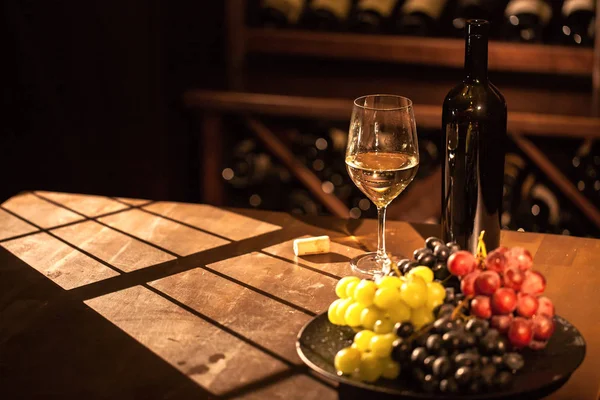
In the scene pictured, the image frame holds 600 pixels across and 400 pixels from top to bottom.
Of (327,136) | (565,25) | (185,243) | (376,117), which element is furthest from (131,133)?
(376,117)

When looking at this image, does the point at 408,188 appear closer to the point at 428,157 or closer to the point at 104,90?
the point at 428,157

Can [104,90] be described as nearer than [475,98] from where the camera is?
No

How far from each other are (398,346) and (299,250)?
0.49m

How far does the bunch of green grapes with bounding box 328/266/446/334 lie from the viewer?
3.38 ft

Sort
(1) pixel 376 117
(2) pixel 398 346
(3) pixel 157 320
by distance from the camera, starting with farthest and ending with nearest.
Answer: (1) pixel 376 117 < (3) pixel 157 320 < (2) pixel 398 346

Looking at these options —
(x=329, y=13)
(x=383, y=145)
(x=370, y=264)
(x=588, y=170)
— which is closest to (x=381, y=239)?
(x=370, y=264)

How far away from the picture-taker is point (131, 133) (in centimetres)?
321

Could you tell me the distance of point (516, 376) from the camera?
101cm

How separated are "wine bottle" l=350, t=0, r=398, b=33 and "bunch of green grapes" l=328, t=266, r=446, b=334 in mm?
1887

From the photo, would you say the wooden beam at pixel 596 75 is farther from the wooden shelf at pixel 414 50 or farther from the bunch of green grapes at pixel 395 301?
the bunch of green grapes at pixel 395 301

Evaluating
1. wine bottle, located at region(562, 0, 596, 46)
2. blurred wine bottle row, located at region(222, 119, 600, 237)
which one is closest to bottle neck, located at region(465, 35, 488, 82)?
blurred wine bottle row, located at region(222, 119, 600, 237)

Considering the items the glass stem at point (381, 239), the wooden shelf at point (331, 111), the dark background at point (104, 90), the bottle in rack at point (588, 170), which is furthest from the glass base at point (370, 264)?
the dark background at point (104, 90)

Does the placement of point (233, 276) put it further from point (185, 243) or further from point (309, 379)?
point (309, 379)

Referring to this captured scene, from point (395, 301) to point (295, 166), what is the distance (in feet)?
6.21
